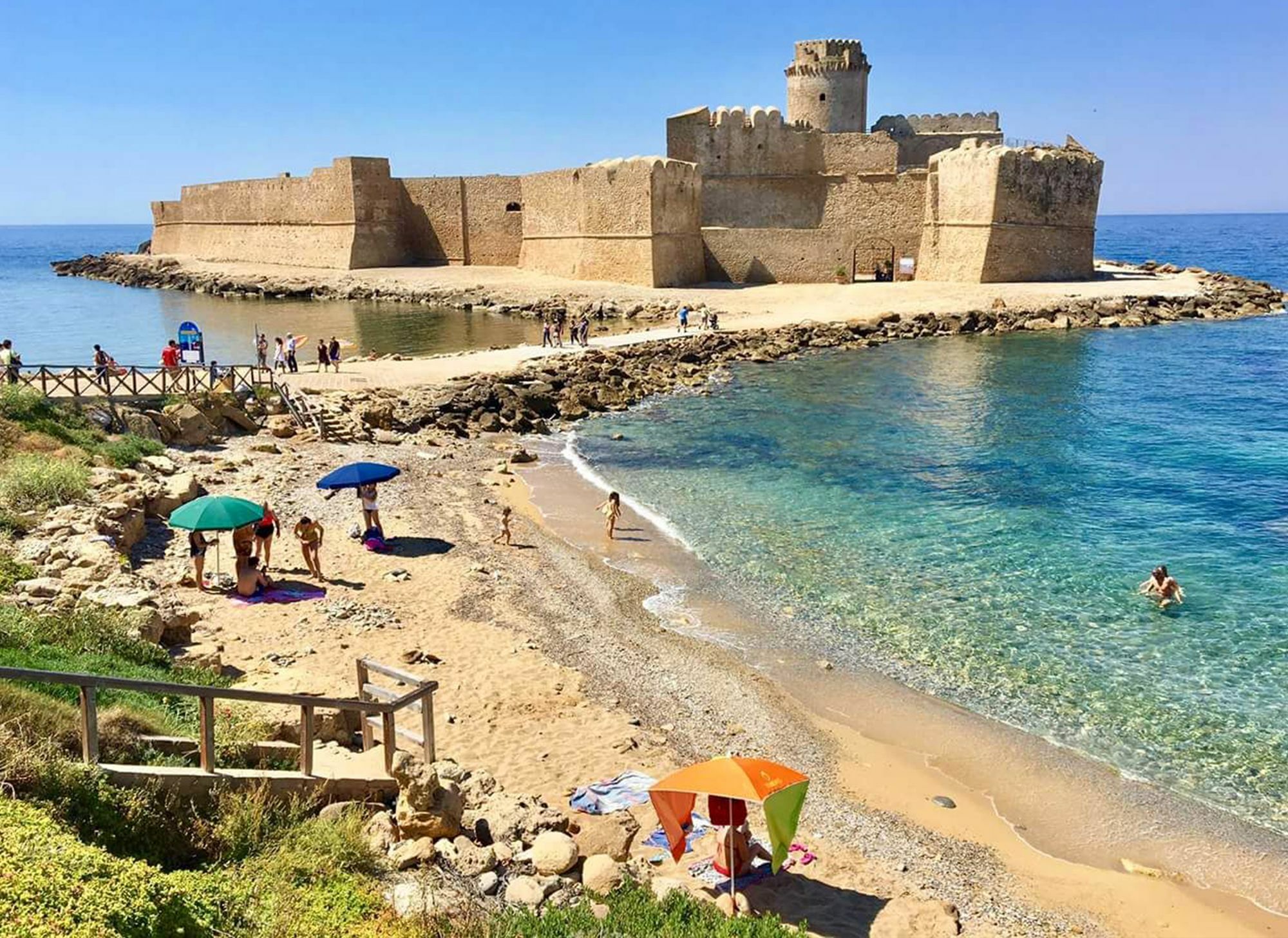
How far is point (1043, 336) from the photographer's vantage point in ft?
107

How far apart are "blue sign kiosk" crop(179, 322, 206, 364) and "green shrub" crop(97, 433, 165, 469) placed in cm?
370

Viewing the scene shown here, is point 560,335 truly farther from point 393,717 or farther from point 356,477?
point 393,717

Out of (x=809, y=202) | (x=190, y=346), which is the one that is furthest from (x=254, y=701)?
(x=809, y=202)

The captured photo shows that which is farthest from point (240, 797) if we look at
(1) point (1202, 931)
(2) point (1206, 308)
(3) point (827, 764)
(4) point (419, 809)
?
(2) point (1206, 308)

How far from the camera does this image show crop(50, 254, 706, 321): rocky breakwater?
35.8 m

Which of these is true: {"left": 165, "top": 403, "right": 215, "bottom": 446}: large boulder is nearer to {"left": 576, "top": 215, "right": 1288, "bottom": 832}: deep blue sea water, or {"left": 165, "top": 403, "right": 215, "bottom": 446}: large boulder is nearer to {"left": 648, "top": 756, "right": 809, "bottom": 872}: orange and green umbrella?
{"left": 576, "top": 215, "right": 1288, "bottom": 832}: deep blue sea water

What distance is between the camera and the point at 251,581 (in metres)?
10.6

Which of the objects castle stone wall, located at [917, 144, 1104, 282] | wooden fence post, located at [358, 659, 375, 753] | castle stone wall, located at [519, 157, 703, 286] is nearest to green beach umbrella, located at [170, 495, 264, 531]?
wooden fence post, located at [358, 659, 375, 753]

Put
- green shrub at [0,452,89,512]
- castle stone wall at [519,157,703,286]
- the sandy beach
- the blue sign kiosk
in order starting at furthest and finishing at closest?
castle stone wall at [519,157,703,286]
the blue sign kiosk
green shrub at [0,452,89,512]
the sandy beach

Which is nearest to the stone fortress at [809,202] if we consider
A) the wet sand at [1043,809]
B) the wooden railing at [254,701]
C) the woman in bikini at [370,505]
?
the woman in bikini at [370,505]

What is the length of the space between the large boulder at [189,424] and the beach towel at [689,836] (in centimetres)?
1261

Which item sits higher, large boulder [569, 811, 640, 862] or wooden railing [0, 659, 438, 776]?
wooden railing [0, 659, 438, 776]

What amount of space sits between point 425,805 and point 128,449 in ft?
36.2

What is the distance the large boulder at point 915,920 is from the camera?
231 inches
